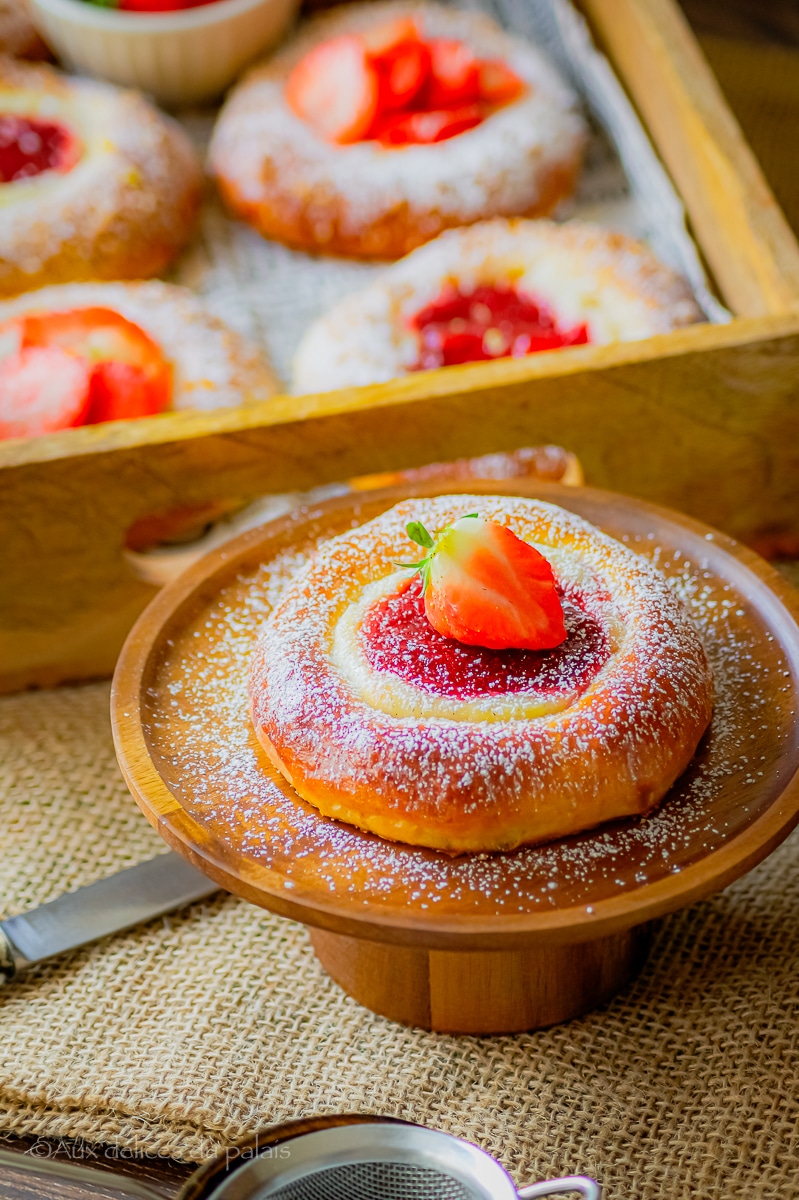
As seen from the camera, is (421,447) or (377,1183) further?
(421,447)

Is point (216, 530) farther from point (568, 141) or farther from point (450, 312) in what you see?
point (568, 141)

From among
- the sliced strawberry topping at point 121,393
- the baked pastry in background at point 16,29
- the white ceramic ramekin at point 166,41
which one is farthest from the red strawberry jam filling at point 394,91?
the sliced strawberry topping at point 121,393

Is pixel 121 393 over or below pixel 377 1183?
over

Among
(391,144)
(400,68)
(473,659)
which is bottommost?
(473,659)

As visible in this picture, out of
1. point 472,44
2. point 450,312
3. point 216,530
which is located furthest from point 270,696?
point 472,44

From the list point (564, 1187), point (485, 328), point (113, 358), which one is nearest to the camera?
point (564, 1187)

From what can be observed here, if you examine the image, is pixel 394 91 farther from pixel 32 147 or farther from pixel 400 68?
pixel 32 147

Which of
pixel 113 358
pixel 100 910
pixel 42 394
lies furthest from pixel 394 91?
pixel 100 910

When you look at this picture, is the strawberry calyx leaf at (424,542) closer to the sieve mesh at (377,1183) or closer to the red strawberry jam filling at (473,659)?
the red strawberry jam filling at (473,659)
